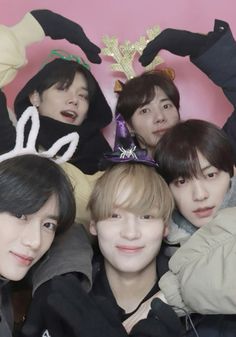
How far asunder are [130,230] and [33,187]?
0.66ft

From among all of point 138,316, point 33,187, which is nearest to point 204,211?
point 138,316

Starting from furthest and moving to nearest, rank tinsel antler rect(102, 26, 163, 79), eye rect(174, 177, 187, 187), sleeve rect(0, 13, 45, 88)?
tinsel antler rect(102, 26, 163, 79), sleeve rect(0, 13, 45, 88), eye rect(174, 177, 187, 187)

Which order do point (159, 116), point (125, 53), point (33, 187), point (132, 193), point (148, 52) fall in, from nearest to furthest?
point (33, 187)
point (132, 193)
point (148, 52)
point (159, 116)
point (125, 53)

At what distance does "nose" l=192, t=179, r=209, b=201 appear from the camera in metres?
1.06

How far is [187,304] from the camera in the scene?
87 centimetres

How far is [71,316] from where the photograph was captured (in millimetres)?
799

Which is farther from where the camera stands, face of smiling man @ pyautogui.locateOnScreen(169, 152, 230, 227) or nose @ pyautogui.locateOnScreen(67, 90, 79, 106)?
nose @ pyautogui.locateOnScreen(67, 90, 79, 106)

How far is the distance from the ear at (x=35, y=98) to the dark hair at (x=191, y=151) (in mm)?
450

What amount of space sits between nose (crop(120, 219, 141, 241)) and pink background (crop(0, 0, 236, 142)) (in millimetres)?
718

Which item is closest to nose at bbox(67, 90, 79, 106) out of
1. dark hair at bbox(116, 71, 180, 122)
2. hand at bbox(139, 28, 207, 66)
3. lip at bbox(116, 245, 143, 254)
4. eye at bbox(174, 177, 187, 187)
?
dark hair at bbox(116, 71, 180, 122)

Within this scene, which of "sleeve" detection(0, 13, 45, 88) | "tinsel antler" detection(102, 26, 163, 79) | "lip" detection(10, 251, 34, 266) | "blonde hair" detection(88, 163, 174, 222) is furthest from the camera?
"tinsel antler" detection(102, 26, 163, 79)

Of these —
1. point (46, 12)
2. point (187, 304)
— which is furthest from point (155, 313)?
point (46, 12)

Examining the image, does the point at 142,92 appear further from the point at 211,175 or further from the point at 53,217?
the point at 53,217

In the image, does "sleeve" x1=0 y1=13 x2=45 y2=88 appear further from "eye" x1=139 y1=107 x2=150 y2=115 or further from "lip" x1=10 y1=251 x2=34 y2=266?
"lip" x1=10 y1=251 x2=34 y2=266
